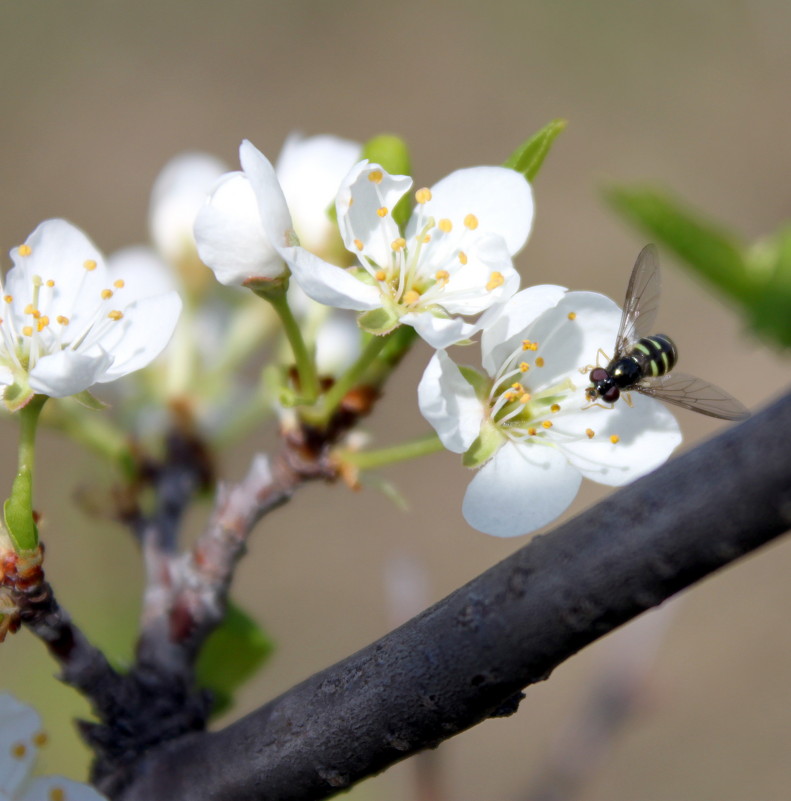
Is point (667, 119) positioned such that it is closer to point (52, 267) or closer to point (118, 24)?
point (118, 24)

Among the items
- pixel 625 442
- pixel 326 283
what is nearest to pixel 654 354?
pixel 625 442

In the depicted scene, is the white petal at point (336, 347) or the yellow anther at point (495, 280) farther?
the white petal at point (336, 347)

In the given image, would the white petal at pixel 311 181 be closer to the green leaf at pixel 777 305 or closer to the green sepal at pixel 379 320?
the green sepal at pixel 379 320

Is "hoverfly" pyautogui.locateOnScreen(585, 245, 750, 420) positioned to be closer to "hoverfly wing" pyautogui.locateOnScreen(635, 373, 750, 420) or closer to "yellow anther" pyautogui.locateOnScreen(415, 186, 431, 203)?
"hoverfly wing" pyautogui.locateOnScreen(635, 373, 750, 420)

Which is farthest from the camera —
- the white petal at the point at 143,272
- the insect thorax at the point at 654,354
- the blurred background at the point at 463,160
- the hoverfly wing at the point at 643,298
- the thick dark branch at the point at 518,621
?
the blurred background at the point at 463,160

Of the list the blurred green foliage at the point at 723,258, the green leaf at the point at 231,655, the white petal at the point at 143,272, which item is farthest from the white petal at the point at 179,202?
the blurred green foliage at the point at 723,258

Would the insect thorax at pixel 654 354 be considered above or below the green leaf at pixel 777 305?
below

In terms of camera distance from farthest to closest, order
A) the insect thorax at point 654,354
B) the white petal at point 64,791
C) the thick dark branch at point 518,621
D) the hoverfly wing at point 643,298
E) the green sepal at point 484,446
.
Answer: the hoverfly wing at point 643,298 → the insect thorax at point 654,354 → the green sepal at point 484,446 → the white petal at point 64,791 → the thick dark branch at point 518,621
